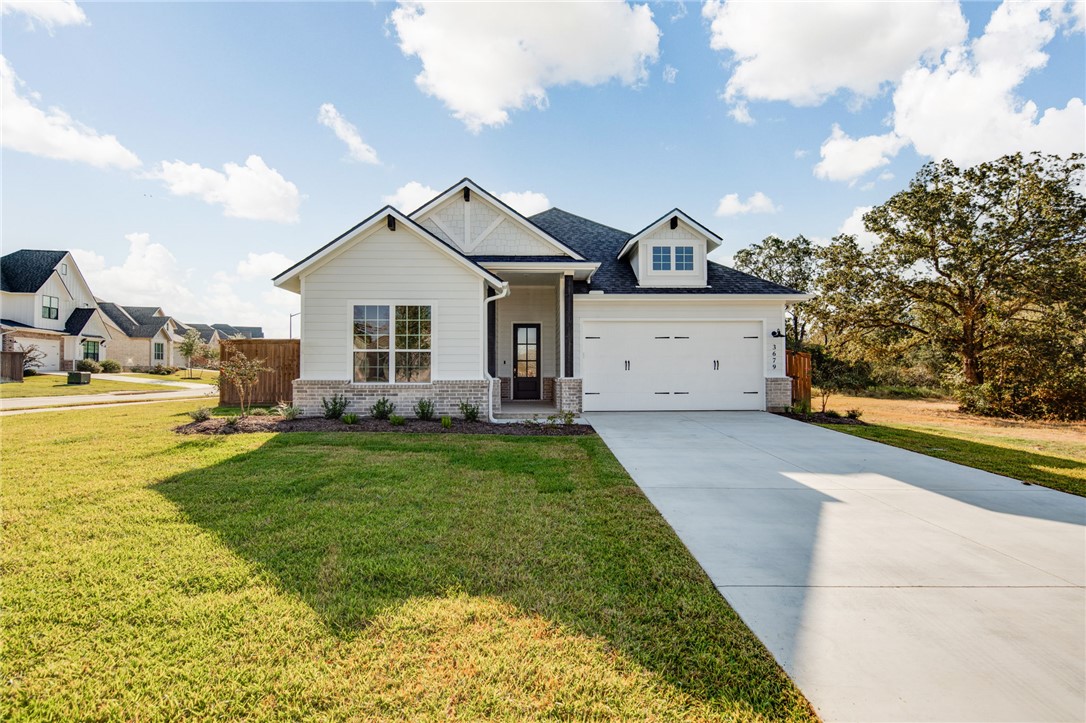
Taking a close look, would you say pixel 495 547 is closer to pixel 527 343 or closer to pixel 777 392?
pixel 527 343

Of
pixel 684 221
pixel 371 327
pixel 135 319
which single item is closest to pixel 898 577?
pixel 371 327

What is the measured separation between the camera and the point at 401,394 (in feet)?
34.8

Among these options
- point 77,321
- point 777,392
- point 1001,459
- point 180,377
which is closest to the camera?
point 1001,459

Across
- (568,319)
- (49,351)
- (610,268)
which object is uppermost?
(610,268)

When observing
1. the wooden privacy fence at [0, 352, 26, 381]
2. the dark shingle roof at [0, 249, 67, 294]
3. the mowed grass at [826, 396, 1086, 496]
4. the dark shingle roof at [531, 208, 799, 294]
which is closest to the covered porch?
the dark shingle roof at [531, 208, 799, 294]

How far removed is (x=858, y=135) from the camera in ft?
44.4

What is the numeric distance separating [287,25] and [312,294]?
5.96 m

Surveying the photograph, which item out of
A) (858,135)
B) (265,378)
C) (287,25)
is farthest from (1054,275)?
(265,378)

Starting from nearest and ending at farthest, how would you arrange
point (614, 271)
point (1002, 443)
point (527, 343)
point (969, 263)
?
point (1002, 443) → point (614, 271) → point (527, 343) → point (969, 263)

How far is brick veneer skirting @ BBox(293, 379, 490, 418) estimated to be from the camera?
10.5 m

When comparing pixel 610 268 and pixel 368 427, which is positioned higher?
pixel 610 268

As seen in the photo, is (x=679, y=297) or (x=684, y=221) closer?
(x=679, y=297)

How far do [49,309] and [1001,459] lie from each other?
149 feet

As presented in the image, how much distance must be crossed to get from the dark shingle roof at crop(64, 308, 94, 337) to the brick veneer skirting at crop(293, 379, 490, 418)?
32.9 m
